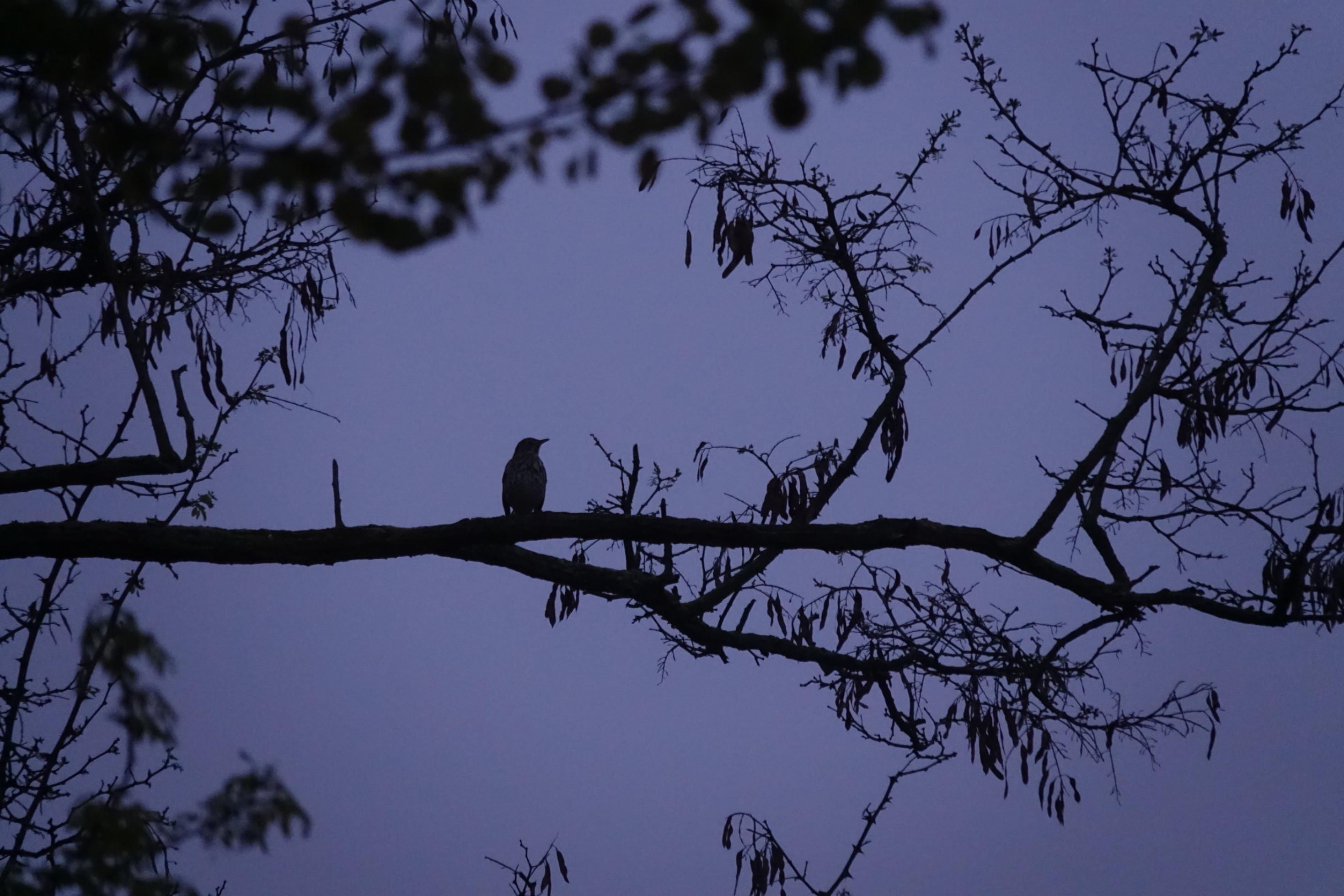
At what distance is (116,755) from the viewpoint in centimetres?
460

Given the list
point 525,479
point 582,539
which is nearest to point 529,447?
point 525,479

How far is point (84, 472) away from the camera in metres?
4.14

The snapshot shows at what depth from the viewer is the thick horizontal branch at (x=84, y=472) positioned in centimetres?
406

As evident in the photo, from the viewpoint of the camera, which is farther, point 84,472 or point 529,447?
point 529,447

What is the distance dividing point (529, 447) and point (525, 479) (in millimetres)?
325

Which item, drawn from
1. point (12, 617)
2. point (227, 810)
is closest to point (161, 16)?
point (227, 810)

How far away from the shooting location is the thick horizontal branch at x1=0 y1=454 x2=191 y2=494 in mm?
4059

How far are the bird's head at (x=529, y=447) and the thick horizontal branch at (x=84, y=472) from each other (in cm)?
449

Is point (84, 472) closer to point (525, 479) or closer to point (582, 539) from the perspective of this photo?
point (582, 539)

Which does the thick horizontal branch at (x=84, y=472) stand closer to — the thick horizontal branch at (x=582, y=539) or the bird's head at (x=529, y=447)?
the thick horizontal branch at (x=582, y=539)

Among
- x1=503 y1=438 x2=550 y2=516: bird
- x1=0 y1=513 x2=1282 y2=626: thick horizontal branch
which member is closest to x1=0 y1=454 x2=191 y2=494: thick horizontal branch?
x1=0 y1=513 x2=1282 y2=626: thick horizontal branch

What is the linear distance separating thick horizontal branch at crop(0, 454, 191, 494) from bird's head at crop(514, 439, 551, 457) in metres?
4.49

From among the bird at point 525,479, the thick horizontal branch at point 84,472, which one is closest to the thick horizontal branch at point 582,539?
the thick horizontal branch at point 84,472

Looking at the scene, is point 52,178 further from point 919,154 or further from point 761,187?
point 919,154
